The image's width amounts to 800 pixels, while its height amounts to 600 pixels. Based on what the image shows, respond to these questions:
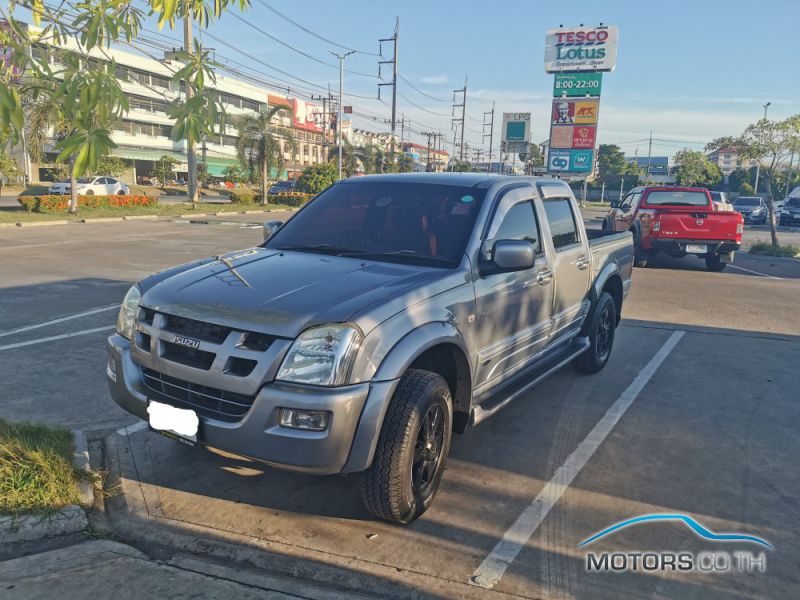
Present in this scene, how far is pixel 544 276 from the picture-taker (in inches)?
177

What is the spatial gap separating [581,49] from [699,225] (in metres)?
31.1

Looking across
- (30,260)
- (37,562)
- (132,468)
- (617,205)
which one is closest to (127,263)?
(30,260)

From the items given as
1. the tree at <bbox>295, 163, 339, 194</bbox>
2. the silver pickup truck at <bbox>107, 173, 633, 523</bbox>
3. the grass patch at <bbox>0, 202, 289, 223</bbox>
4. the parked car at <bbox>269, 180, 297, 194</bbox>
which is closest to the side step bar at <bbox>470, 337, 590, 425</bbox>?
the silver pickup truck at <bbox>107, 173, 633, 523</bbox>

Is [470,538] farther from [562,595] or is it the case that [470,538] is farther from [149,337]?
[149,337]

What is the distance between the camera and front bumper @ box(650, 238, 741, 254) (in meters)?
12.7

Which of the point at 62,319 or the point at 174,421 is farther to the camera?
the point at 62,319

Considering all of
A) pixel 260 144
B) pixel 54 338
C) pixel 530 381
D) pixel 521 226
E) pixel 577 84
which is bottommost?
pixel 54 338

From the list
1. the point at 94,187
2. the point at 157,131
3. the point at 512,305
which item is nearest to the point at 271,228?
the point at 512,305

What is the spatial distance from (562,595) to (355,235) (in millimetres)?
2491

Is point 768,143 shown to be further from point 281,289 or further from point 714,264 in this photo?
point 281,289

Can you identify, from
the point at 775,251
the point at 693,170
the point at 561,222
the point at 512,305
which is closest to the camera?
the point at 512,305

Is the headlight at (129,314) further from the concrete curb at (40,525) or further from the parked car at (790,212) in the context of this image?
the parked car at (790,212)

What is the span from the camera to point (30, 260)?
477 inches

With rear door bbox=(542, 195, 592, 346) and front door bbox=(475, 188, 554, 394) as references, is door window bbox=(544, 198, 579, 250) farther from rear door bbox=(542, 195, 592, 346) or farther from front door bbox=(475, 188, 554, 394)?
front door bbox=(475, 188, 554, 394)
